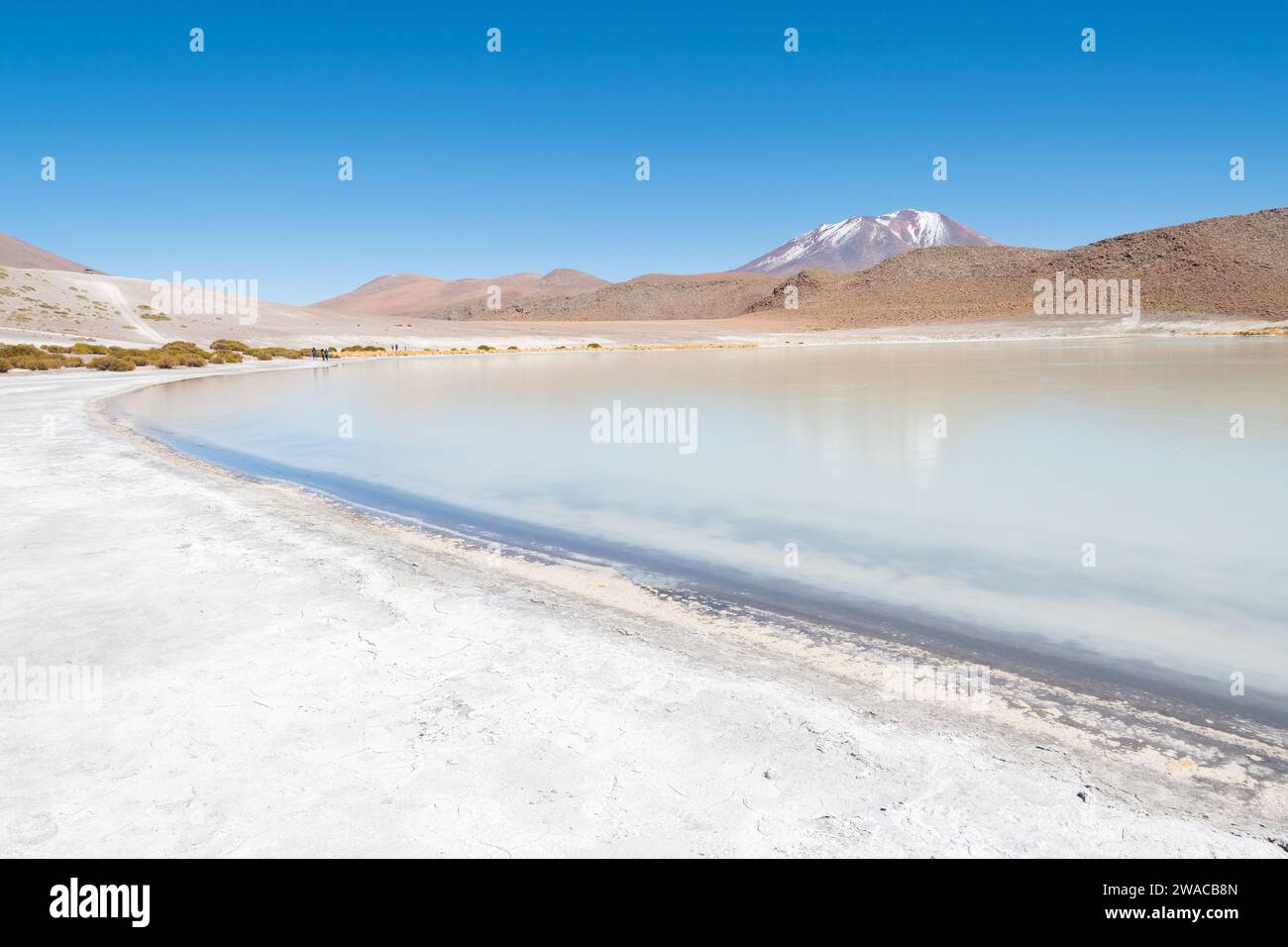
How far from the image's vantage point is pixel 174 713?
109 inches

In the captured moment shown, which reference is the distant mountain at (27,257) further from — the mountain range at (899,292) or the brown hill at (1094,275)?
the brown hill at (1094,275)

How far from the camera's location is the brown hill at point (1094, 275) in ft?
227

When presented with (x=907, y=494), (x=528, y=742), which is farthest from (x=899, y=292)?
(x=528, y=742)

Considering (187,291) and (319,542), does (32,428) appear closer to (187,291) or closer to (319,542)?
(319,542)

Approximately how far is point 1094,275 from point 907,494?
89087 mm

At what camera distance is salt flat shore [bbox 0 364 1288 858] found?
2084 mm

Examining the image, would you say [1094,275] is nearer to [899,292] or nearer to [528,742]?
[899,292]

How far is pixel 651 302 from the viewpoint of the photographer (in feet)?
404

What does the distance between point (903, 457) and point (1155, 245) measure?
90081mm

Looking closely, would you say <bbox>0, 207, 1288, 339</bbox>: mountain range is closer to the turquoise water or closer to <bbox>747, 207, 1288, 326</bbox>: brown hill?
<bbox>747, 207, 1288, 326</bbox>: brown hill

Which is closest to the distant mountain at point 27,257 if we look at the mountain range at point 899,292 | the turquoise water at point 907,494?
the mountain range at point 899,292

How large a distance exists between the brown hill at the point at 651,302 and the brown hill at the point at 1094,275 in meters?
16.5
